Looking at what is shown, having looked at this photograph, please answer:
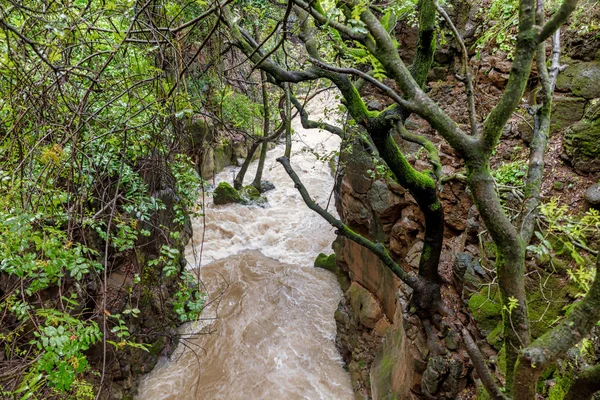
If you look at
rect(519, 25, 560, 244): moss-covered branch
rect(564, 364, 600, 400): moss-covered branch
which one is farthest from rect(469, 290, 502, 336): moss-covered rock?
rect(564, 364, 600, 400): moss-covered branch

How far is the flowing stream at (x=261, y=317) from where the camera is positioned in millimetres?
5340

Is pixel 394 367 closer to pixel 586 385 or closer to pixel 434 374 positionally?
pixel 434 374

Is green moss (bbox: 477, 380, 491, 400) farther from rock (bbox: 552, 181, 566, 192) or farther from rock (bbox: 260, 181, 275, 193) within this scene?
rock (bbox: 260, 181, 275, 193)

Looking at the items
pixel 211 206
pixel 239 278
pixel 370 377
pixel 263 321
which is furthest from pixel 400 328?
pixel 211 206

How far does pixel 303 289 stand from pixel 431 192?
5.19m

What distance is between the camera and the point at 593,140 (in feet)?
9.99

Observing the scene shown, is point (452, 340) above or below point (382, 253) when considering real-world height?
below

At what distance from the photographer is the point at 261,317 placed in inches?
271

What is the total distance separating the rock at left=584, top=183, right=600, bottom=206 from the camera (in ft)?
8.73

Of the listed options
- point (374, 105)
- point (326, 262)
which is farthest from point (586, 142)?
point (326, 262)

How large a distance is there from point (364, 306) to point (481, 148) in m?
4.22

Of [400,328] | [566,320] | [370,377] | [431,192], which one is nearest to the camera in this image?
[566,320]

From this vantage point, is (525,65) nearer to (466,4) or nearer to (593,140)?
(593,140)

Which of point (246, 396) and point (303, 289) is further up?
point (303, 289)
